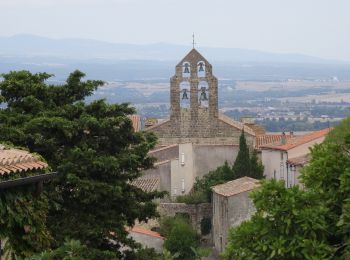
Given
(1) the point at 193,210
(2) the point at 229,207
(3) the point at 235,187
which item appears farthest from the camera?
(1) the point at 193,210

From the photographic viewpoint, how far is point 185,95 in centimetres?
7031

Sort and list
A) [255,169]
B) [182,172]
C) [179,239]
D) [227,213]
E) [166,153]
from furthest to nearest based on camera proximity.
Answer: [182,172], [166,153], [255,169], [227,213], [179,239]

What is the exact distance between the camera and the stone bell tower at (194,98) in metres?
71.1

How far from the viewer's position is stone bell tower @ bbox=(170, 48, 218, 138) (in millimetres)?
71125

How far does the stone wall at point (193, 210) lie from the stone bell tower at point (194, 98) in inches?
611

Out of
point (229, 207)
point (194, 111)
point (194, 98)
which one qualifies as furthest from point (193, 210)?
point (194, 98)

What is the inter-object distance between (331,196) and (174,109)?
59.4m

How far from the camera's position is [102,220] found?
70.0 ft

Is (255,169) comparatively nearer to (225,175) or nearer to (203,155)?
(225,175)

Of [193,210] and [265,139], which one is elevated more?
[265,139]

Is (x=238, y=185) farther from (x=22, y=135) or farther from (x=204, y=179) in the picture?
(x=22, y=135)

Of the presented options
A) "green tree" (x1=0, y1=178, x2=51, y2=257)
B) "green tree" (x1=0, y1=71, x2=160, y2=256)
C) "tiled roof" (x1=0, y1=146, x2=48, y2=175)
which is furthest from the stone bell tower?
"green tree" (x1=0, y1=178, x2=51, y2=257)

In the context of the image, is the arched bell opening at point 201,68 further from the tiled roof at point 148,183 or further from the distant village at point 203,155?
the tiled roof at point 148,183

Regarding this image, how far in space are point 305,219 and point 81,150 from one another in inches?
394
